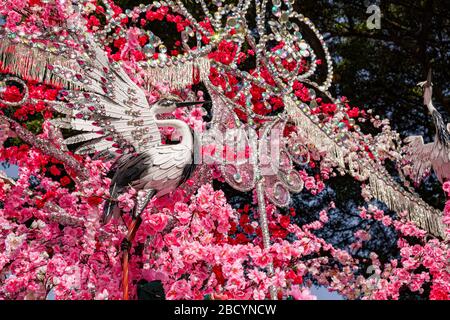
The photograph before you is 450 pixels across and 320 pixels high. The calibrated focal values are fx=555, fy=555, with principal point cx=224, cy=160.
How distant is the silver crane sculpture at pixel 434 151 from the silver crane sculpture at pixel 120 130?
314cm

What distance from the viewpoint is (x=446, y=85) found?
9.07 metres

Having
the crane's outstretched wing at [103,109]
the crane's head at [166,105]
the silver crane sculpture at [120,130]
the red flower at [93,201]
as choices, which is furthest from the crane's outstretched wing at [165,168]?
the red flower at [93,201]

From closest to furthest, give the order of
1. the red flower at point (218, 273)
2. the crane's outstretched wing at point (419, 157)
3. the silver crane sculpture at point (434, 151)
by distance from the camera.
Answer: the red flower at point (218, 273)
the silver crane sculpture at point (434, 151)
the crane's outstretched wing at point (419, 157)

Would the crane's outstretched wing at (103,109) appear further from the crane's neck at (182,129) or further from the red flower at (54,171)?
the red flower at (54,171)

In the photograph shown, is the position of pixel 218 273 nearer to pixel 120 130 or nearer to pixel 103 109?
pixel 120 130

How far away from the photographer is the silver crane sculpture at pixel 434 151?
5.62m

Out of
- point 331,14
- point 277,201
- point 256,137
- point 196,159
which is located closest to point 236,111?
point 256,137

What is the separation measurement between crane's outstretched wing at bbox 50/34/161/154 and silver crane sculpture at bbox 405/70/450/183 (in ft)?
11.0

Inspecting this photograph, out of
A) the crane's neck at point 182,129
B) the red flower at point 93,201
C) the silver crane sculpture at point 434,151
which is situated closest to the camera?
the crane's neck at point 182,129

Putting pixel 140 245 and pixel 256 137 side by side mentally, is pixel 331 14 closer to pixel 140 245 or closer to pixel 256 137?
pixel 256 137

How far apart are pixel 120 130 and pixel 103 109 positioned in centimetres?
17

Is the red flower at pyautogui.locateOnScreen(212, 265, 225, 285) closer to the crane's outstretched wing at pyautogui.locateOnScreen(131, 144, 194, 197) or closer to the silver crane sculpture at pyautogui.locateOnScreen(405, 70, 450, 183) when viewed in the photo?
the crane's outstretched wing at pyautogui.locateOnScreen(131, 144, 194, 197)

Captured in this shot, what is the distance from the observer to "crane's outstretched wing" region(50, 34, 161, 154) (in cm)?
345
